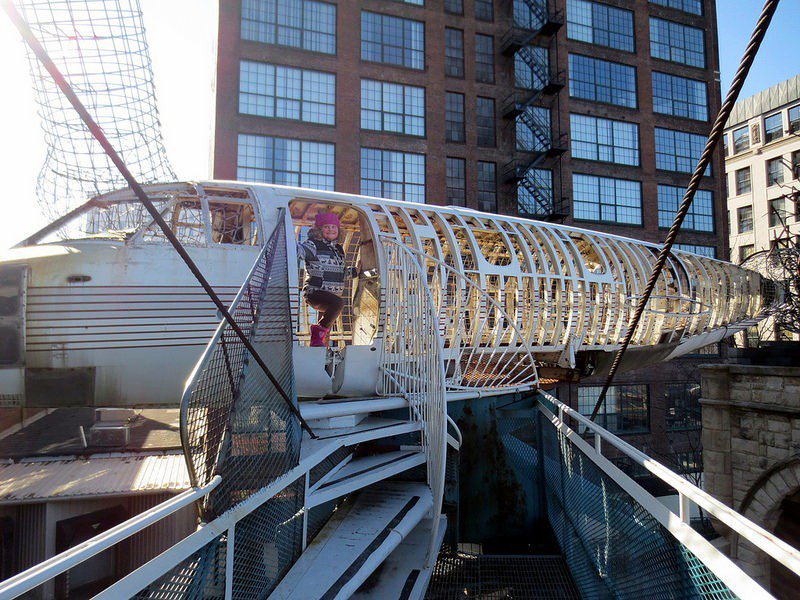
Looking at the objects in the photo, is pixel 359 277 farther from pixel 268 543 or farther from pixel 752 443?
pixel 752 443

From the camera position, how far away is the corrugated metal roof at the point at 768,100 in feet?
162

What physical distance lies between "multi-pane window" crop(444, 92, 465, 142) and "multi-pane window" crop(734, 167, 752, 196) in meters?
38.8

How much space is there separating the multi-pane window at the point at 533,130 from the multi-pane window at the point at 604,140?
6.39ft

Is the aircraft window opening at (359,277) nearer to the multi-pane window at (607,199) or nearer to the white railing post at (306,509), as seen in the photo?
the white railing post at (306,509)

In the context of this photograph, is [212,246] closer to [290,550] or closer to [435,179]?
[290,550]

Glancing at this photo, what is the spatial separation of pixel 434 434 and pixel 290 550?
1.88m

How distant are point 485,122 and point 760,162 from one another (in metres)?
37.2

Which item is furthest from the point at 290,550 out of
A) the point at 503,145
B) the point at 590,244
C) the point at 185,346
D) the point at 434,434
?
the point at 503,145

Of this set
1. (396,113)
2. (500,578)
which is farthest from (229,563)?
(396,113)

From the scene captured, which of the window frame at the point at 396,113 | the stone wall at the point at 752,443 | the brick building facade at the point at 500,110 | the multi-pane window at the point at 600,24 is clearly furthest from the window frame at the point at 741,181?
the stone wall at the point at 752,443

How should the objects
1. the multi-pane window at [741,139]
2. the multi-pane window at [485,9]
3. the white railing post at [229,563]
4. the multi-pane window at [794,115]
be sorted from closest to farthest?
the white railing post at [229,563] → the multi-pane window at [485,9] → the multi-pane window at [794,115] → the multi-pane window at [741,139]

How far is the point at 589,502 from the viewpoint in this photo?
5.27 m

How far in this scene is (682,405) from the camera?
95.0 feet

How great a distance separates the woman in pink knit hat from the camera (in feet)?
21.4
